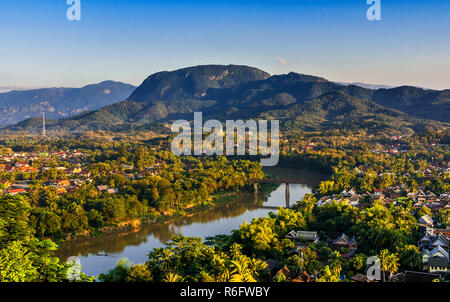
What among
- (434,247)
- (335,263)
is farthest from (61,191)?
(434,247)

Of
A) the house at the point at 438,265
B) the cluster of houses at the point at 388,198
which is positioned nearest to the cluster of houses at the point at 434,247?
the house at the point at 438,265

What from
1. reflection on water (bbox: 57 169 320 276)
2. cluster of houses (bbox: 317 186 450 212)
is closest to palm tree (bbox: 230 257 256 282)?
reflection on water (bbox: 57 169 320 276)

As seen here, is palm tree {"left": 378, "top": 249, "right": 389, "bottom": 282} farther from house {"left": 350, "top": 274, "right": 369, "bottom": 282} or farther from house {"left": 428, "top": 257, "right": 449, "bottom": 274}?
house {"left": 428, "top": 257, "right": 449, "bottom": 274}

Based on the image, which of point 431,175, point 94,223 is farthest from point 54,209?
point 431,175

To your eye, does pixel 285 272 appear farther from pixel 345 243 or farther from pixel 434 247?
pixel 434 247

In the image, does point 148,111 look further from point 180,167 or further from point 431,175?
point 431,175

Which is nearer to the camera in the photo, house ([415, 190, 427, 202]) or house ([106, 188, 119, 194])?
house ([415, 190, 427, 202])
